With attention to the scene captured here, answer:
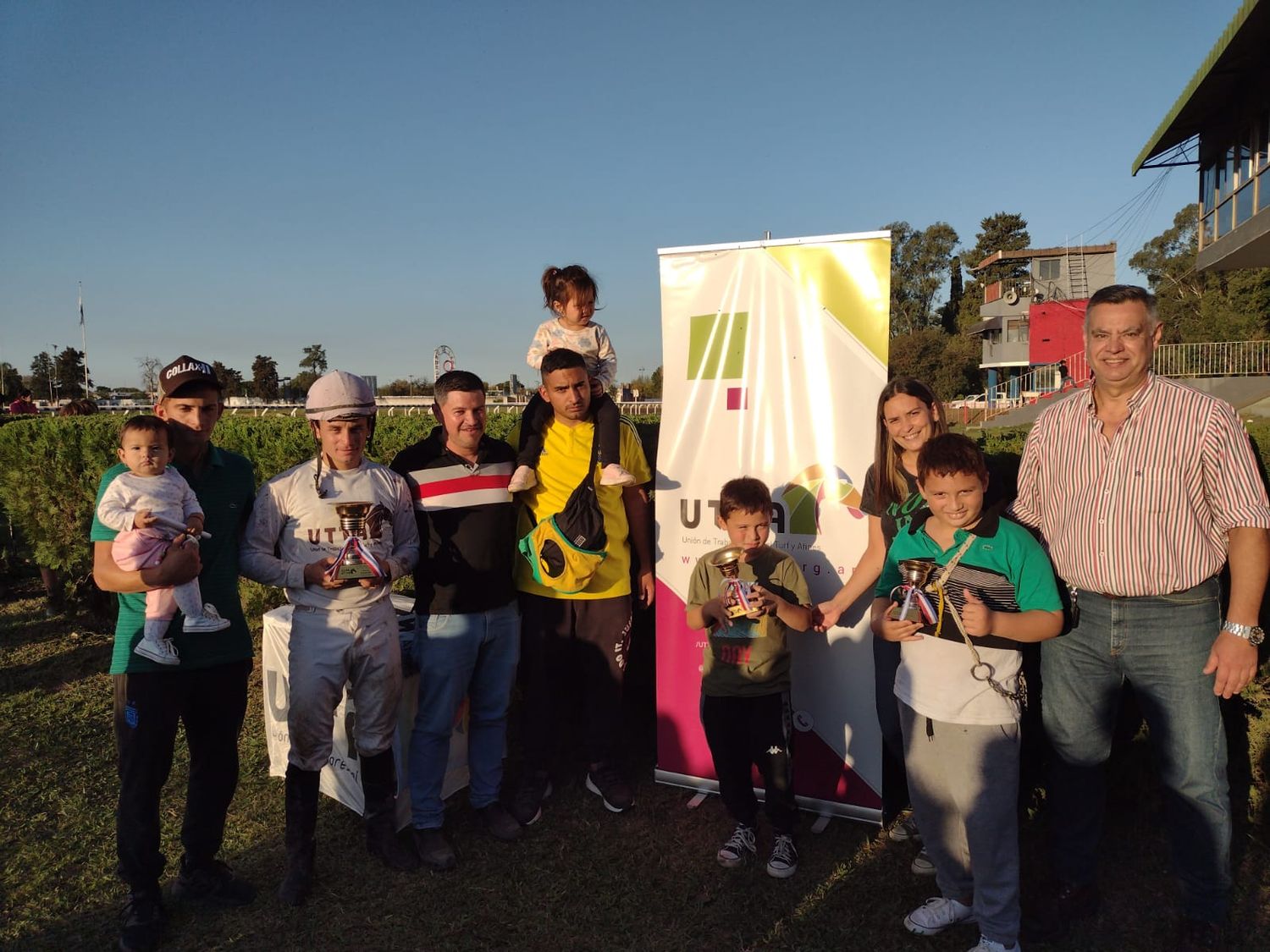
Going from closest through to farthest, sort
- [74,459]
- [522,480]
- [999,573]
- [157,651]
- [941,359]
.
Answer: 1. [999,573]
2. [157,651]
3. [522,480]
4. [74,459]
5. [941,359]

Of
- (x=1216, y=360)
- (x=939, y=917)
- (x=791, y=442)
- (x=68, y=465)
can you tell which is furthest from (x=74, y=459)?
(x=1216, y=360)

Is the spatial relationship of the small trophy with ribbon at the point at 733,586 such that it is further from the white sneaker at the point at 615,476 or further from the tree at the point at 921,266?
the tree at the point at 921,266

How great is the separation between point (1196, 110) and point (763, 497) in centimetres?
1927

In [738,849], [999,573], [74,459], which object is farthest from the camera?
[74,459]

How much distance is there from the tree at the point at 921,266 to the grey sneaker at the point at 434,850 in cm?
6054

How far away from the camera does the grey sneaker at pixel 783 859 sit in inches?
129

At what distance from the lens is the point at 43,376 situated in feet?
277

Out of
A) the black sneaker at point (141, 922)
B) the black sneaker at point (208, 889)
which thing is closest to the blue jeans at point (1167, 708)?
the black sneaker at point (208, 889)

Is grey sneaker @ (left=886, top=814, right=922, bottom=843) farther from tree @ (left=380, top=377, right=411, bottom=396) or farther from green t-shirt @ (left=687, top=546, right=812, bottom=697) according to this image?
tree @ (left=380, top=377, right=411, bottom=396)

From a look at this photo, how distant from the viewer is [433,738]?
3.53 metres

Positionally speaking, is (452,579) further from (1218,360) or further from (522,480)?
(1218,360)

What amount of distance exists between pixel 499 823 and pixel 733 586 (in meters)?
1.71

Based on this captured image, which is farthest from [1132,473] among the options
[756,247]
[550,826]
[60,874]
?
[60,874]

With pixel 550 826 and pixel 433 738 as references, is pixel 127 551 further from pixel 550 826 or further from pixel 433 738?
pixel 550 826
